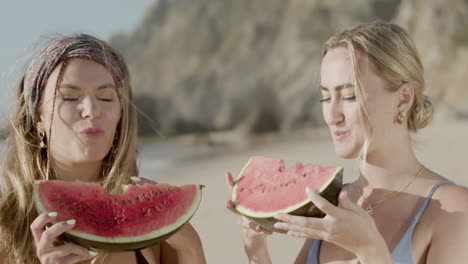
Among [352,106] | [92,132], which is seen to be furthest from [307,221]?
[92,132]

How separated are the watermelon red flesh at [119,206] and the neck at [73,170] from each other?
7.7 inches

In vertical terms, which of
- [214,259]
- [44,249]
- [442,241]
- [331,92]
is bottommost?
[214,259]

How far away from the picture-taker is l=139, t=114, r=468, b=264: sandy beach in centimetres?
882

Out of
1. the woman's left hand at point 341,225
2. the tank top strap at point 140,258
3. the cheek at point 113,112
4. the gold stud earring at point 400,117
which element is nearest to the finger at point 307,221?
the woman's left hand at point 341,225

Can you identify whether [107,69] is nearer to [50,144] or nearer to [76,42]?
[76,42]

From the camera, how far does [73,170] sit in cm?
302

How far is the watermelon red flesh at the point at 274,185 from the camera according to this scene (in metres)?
2.64

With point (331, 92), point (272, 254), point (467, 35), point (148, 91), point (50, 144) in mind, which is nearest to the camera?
point (331, 92)

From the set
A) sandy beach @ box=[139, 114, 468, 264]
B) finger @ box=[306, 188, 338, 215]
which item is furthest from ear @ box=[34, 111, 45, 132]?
sandy beach @ box=[139, 114, 468, 264]

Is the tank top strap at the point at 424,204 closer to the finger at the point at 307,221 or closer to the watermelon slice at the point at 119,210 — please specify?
the finger at the point at 307,221

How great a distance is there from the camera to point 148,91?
34.6m

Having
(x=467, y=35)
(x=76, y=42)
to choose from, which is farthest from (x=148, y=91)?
(x=76, y=42)

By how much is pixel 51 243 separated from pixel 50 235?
0.18 ft

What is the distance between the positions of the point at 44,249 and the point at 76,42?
1.24 meters
